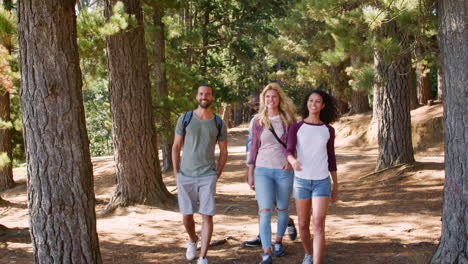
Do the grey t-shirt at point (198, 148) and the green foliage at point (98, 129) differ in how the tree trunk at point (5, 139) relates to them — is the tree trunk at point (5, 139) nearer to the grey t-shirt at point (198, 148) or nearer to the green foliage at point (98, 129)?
the grey t-shirt at point (198, 148)

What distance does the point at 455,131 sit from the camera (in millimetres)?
4023

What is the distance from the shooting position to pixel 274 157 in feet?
15.7

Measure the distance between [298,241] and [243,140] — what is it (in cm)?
1683

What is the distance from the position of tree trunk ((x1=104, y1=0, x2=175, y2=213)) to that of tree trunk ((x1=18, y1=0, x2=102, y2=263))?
4.18 meters

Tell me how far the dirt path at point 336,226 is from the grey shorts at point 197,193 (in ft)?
2.18

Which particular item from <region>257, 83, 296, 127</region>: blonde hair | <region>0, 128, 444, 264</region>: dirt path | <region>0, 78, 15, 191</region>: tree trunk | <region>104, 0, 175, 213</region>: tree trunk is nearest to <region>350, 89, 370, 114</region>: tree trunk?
<region>0, 128, 444, 264</region>: dirt path

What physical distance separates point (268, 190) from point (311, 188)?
0.57m

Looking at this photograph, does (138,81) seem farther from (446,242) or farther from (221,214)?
(446,242)

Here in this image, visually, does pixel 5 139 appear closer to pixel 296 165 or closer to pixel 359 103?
pixel 296 165

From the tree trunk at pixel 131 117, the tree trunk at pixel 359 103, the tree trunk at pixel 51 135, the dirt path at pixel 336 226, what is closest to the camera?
the tree trunk at pixel 51 135

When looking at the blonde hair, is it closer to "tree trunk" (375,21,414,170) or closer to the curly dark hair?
the curly dark hair

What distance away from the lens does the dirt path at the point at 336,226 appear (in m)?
5.31

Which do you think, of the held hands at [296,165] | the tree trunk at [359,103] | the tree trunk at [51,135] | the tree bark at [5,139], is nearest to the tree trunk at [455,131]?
the held hands at [296,165]

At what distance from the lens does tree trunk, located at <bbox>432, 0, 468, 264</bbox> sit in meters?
3.97
